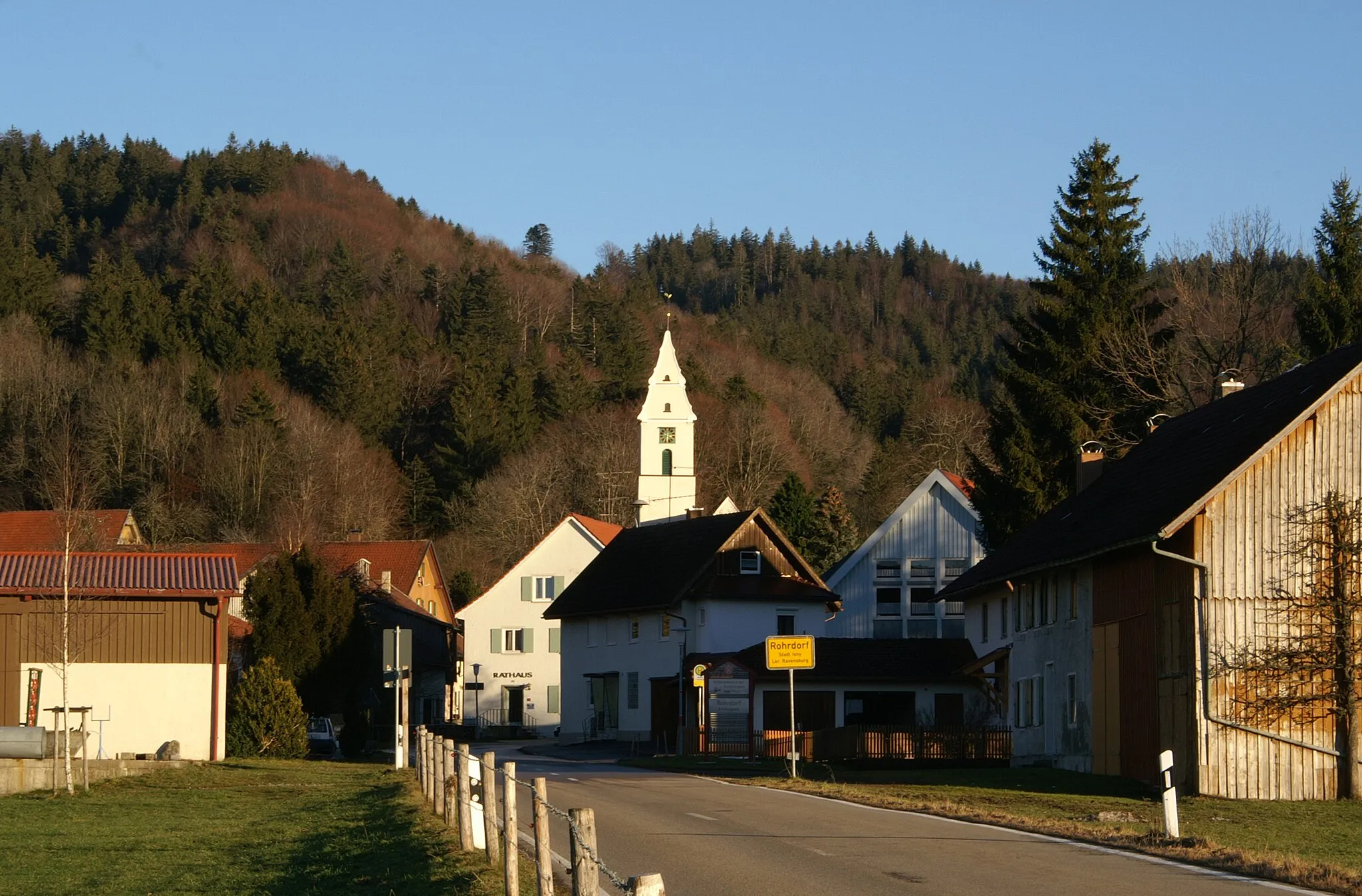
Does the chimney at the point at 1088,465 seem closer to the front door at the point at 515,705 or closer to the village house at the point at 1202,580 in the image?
the village house at the point at 1202,580

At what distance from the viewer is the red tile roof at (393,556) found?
A: 80.8m

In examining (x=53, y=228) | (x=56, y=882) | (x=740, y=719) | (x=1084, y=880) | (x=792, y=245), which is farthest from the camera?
(x=792, y=245)

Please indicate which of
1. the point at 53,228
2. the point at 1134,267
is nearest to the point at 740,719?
the point at 1134,267

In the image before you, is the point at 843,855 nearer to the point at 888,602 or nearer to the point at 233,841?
the point at 233,841

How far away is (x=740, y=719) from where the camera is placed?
47.2m

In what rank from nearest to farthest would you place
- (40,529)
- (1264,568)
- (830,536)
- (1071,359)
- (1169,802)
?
(1169,802), (1264,568), (1071,359), (40,529), (830,536)

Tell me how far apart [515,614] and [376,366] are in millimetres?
38265

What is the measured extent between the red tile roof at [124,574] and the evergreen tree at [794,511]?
165 ft

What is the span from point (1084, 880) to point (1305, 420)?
15735 millimetres

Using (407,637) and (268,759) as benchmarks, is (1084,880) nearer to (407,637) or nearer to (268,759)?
(407,637)

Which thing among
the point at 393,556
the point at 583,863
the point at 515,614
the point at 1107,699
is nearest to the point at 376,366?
the point at 393,556

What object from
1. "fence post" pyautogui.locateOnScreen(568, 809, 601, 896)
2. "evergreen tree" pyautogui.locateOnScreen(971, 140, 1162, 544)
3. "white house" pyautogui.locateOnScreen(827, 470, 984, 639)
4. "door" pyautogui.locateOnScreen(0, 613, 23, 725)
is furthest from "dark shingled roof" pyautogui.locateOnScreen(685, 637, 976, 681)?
"fence post" pyautogui.locateOnScreen(568, 809, 601, 896)

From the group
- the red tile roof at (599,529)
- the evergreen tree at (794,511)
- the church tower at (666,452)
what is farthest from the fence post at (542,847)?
the evergreen tree at (794,511)

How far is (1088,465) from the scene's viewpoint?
40125 millimetres
